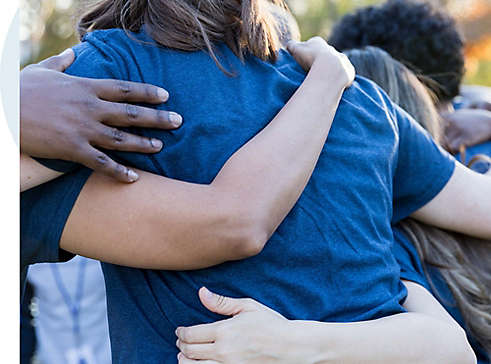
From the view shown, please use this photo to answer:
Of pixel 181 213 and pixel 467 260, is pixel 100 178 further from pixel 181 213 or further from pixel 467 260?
pixel 467 260

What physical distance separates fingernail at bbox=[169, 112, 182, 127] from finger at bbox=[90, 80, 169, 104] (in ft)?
0.12

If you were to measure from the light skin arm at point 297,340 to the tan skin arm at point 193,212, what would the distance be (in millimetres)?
130

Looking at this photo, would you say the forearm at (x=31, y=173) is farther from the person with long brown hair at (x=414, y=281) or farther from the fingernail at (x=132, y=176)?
the person with long brown hair at (x=414, y=281)

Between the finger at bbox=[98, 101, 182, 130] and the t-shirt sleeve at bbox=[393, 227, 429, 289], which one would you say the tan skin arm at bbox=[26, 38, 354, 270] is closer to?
the finger at bbox=[98, 101, 182, 130]

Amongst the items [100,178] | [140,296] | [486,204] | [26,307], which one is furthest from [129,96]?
[26,307]

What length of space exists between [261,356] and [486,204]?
805mm

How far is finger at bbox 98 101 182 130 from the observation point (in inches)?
47.8

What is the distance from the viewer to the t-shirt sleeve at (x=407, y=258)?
5.64 feet

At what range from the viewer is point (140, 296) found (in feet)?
4.72

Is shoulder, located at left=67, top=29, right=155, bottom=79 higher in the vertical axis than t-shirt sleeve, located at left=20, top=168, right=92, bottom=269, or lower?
higher

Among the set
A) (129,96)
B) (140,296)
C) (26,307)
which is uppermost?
(129,96)

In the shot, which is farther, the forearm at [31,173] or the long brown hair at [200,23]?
the long brown hair at [200,23]

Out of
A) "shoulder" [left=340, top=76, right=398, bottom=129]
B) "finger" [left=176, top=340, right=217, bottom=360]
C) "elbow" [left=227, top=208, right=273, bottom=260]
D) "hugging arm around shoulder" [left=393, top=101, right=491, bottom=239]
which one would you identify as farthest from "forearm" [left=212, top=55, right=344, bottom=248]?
"hugging arm around shoulder" [left=393, top=101, right=491, bottom=239]

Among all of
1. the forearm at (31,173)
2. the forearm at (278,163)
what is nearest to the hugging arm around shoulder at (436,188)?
the forearm at (278,163)
